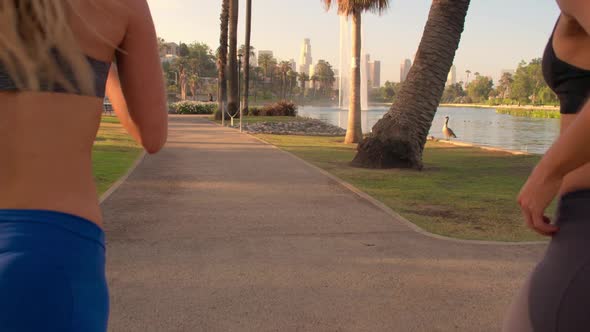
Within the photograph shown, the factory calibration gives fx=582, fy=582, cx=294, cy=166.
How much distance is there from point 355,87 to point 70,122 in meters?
19.1

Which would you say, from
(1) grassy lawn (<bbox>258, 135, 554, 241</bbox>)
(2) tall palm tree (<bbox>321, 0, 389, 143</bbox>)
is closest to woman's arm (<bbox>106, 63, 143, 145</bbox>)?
(1) grassy lawn (<bbox>258, 135, 554, 241</bbox>)

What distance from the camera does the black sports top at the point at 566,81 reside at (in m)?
1.49

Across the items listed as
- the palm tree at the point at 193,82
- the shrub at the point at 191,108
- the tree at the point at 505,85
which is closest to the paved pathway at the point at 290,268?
the shrub at the point at 191,108

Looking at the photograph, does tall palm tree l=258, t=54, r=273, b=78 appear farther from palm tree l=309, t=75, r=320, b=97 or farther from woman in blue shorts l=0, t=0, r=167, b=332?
woman in blue shorts l=0, t=0, r=167, b=332

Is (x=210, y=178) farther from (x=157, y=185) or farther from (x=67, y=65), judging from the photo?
(x=67, y=65)

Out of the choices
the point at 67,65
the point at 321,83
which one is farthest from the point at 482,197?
the point at 321,83

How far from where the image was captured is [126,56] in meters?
1.45

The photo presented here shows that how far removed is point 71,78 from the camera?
4.21ft

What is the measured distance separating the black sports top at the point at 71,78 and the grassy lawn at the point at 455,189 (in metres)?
5.30

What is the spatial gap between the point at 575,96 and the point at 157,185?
8.32 metres

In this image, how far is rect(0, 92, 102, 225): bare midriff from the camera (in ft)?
4.14

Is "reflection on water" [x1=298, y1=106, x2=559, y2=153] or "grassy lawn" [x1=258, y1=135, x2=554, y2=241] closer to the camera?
"grassy lawn" [x1=258, y1=135, x2=554, y2=241]

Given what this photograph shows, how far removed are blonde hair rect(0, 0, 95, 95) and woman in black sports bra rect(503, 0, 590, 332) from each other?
114 centimetres

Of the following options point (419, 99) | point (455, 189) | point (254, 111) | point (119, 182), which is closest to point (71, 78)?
point (119, 182)
